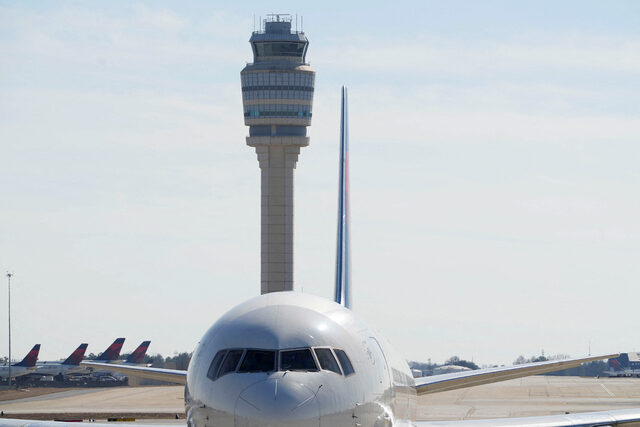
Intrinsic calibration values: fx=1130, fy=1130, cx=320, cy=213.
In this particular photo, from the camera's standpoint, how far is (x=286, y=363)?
53.6 ft

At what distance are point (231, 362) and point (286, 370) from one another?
876 millimetres

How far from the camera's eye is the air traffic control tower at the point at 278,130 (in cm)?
13575

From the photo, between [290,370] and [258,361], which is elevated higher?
[258,361]

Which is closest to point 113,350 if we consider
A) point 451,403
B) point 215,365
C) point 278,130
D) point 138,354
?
point 138,354

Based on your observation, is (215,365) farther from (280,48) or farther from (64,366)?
(64,366)

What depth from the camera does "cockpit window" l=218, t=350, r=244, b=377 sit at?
16469 mm

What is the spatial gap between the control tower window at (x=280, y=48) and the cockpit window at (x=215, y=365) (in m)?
122

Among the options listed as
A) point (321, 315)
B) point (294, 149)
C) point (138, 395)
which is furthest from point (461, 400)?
point (321, 315)

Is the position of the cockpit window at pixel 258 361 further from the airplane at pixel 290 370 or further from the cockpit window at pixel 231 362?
the cockpit window at pixel 231 362

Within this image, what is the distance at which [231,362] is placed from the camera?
1655 cm

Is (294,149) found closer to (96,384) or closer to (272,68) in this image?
(272,68)

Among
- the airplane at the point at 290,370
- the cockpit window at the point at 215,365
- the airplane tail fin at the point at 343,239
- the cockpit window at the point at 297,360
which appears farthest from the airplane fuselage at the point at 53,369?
the cockpit window at the point at 297,360

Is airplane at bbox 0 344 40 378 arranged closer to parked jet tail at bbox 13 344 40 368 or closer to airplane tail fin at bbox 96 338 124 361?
parked jet tail at bbox 13 344 40 368

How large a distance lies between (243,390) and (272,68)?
121641mm
